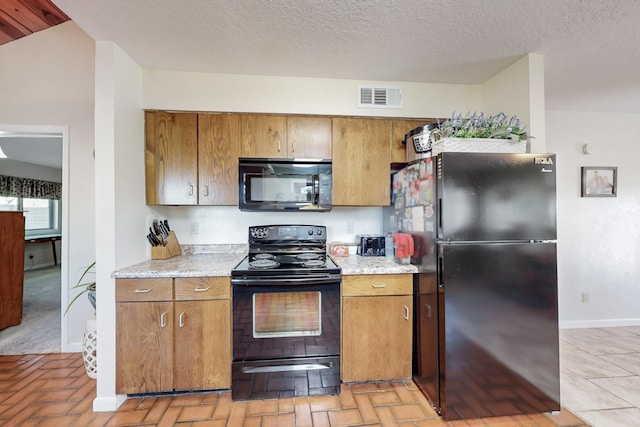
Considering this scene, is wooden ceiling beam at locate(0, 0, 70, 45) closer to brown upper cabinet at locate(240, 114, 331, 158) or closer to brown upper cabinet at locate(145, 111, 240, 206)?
brown upper cabinet at locate(145, 111, 240, 206)

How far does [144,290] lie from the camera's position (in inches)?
70.1

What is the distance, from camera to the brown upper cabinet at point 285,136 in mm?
2209

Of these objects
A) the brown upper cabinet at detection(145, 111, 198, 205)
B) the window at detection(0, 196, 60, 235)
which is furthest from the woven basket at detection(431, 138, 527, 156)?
the window at detection(0, 196, 60, 235)

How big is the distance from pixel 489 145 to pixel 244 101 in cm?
186

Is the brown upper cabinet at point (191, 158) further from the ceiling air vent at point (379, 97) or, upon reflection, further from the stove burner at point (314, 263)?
the ceiling air vent at point (379, 97)

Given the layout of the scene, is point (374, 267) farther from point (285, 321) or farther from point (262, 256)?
point (262, 256)

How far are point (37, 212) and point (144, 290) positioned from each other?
25.6 ft

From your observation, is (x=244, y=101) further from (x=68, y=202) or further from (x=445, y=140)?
(x=68, y=202)

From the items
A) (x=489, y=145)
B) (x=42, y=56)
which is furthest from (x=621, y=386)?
(x=42, y=56)

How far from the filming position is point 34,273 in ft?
18.9

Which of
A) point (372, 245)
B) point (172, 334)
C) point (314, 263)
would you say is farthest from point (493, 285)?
point (172, 334)

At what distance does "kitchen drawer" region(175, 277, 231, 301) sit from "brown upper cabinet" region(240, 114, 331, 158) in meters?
1.03

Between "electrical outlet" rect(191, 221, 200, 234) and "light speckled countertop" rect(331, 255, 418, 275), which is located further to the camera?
"electrical outlet" rect(191, 221, 200, 234)

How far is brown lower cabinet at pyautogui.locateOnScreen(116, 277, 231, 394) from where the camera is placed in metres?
1.77
